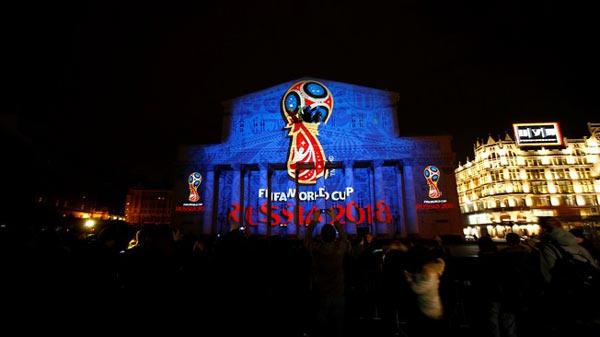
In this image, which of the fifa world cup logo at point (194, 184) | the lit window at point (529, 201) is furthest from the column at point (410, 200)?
the lit window at point (529, 201)

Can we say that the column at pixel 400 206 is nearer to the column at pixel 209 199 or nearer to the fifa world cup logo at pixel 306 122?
the fifa world cup logo at pixel 306 122

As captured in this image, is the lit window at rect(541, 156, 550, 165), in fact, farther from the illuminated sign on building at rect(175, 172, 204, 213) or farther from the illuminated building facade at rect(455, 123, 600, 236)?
the illuminated sign on building at rect(175, 172, 204, 213)

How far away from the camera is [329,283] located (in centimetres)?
589

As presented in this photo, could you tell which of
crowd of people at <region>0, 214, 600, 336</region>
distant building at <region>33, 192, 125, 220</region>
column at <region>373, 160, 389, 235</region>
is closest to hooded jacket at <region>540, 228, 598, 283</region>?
crowd of people at <region>0, 214, 600, 336</region>

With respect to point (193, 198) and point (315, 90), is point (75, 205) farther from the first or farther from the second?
point (315, 90)

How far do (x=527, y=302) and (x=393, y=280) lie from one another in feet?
7.91

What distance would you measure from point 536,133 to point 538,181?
16.0 m

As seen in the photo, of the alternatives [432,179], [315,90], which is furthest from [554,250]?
[315,90]

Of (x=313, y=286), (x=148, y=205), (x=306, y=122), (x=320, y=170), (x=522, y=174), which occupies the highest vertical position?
(x=306, y=122)

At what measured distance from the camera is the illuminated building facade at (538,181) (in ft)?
234

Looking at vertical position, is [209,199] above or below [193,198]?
below

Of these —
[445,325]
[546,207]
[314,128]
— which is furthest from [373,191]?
[546,207]

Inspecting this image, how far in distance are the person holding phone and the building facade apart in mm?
33617

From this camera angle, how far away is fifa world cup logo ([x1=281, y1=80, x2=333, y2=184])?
42.4 m
